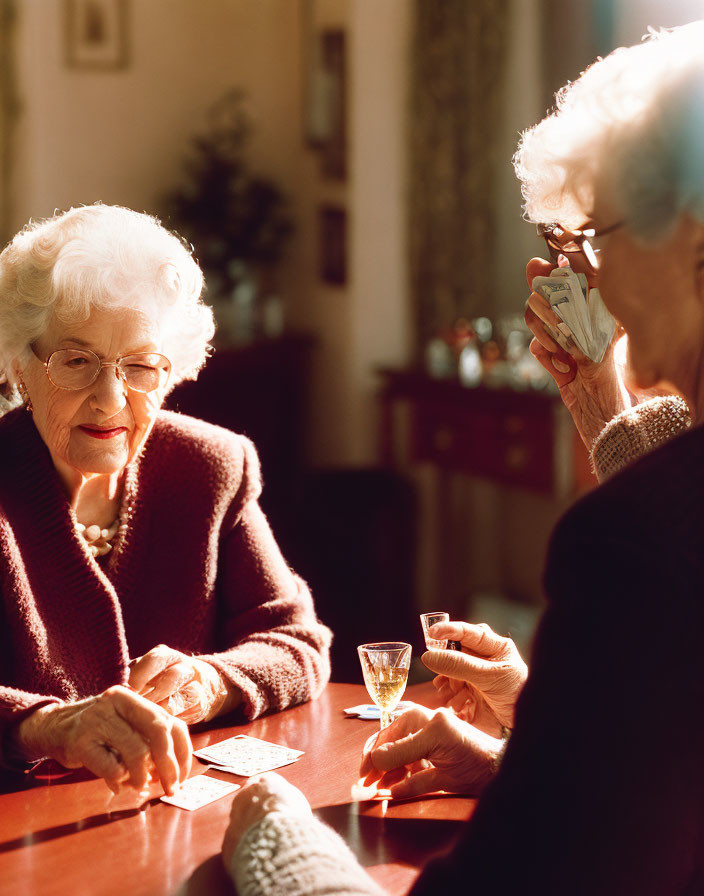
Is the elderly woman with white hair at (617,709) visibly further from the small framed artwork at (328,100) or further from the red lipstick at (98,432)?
the small framed artwork at (328,100)

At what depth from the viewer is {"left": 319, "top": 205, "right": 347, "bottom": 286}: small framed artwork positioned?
4926mm

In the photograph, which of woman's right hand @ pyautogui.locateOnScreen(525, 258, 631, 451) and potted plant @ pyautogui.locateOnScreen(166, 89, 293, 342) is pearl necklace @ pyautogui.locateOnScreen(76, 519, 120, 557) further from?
potted plant @ pyautogui.locateOnScreen(166, 89, 293, 342)

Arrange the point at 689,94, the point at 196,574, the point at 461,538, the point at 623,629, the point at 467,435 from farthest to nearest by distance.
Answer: the point at 461,538, the point at 467,435, the point at 196,574, the point at 689,94, the point at 623,629

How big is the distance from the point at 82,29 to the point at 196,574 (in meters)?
3.64

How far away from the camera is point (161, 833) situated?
1.31m

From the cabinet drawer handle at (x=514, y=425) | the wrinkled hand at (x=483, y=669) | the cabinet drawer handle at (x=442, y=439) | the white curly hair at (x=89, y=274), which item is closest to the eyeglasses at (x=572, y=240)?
the wrinkled hand at (x=483, y=669)

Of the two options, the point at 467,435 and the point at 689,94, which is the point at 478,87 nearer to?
the point at 467,435

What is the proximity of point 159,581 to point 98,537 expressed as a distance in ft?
0.40

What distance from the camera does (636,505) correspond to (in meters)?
0.90

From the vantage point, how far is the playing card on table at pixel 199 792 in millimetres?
1382

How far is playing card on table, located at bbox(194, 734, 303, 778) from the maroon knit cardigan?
9 cm

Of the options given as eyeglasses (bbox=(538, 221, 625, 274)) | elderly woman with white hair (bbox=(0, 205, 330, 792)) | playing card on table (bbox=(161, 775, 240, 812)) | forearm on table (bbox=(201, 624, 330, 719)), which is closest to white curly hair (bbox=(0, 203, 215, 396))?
elderly woman with white hair (bbox=(0, 205, 330, 792))

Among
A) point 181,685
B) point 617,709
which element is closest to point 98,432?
point 181,685

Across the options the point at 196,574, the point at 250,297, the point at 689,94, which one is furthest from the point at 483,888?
the point at 250,297
